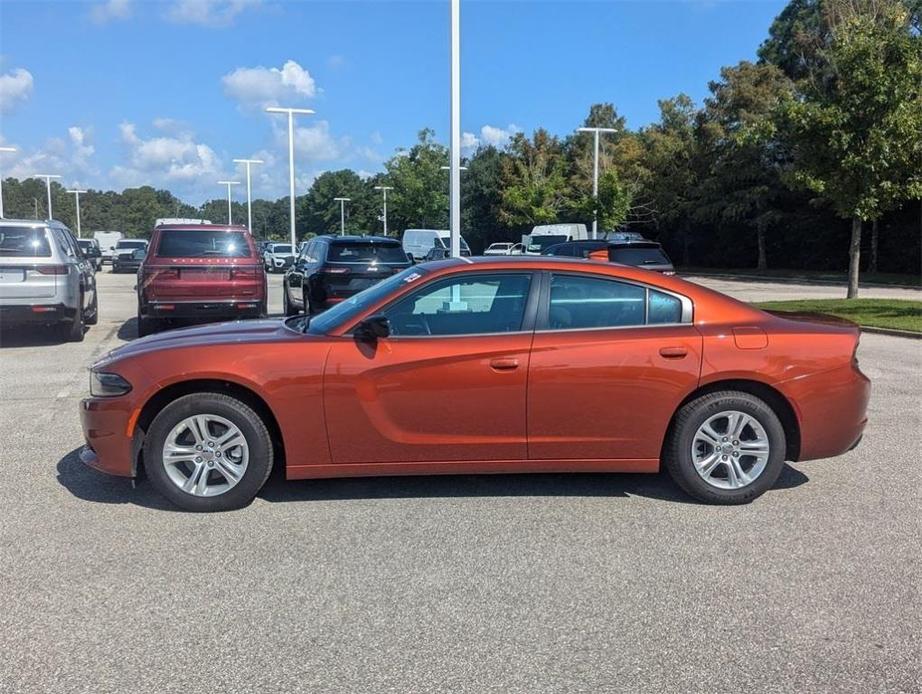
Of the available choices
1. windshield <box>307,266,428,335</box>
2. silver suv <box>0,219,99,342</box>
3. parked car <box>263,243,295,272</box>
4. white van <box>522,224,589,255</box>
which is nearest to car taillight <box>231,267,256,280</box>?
silver suv <box>0,219,99,342</box>

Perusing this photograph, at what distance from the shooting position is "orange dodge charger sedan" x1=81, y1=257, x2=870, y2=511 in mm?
4840

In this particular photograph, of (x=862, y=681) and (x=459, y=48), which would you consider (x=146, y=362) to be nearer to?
(x=862, y=681)

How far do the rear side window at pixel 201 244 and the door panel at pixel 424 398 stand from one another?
26.6ft

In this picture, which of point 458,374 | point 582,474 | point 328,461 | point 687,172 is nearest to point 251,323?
point 328,461

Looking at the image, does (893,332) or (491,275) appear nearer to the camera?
(491,275)

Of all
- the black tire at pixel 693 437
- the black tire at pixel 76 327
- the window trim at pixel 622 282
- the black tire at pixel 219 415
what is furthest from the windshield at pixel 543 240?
the black tire at pixel 219 415

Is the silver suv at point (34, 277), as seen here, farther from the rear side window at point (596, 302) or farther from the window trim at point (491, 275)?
the rear side window at point (596, 302)

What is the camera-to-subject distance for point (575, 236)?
36250 mm

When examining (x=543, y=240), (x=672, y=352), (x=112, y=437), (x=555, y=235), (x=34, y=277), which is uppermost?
(x=555, y=235)

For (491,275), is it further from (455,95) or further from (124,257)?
(124,257)

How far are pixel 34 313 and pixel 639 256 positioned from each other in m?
10.3

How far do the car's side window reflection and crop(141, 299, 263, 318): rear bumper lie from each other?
7.77 metres

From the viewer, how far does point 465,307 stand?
5133 millimetres

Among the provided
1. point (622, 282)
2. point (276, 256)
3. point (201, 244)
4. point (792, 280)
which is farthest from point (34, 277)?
point (276, 256)
